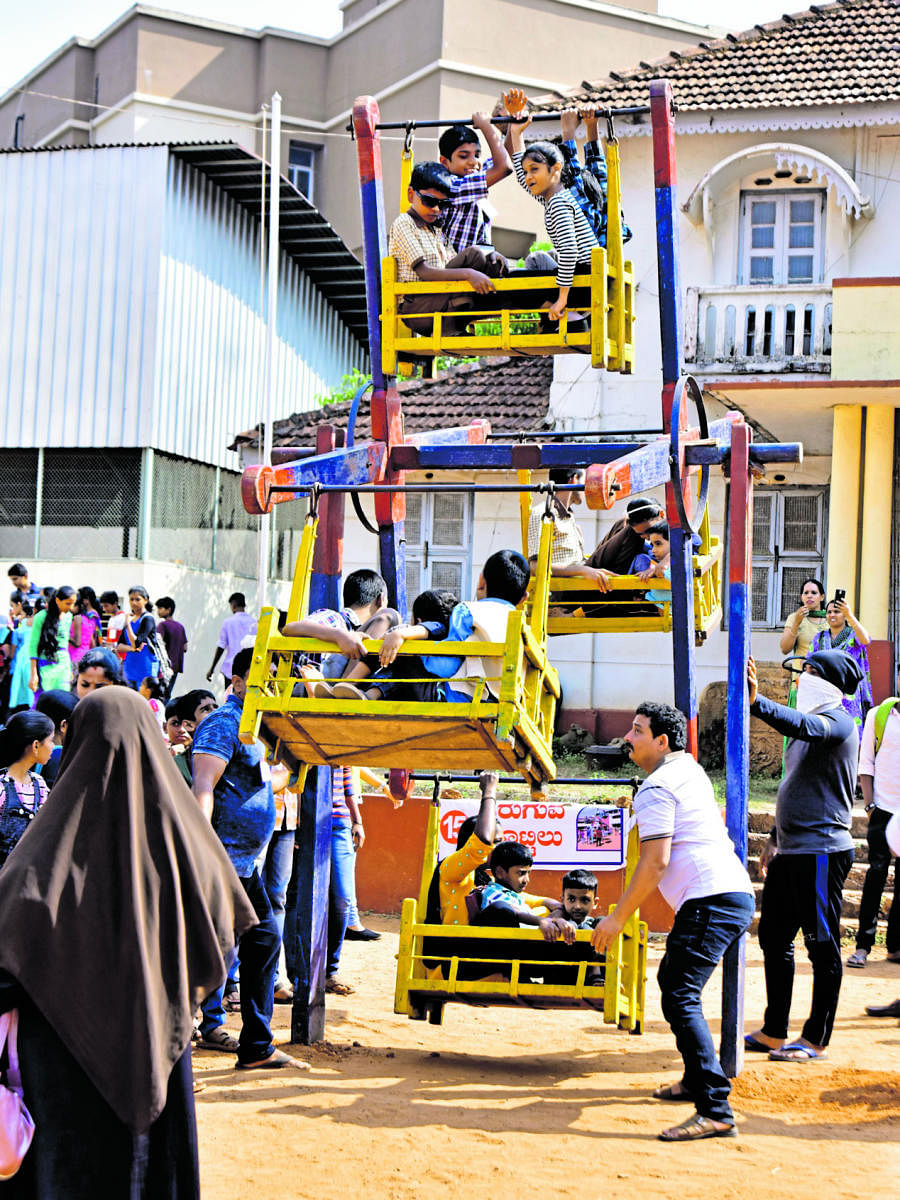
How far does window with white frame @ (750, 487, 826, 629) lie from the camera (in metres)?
18.6

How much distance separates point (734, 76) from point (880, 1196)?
51.7 ft

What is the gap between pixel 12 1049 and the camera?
3908 mm

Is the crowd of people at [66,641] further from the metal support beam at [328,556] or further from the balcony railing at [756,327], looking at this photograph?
the balcony railing at [756,327]

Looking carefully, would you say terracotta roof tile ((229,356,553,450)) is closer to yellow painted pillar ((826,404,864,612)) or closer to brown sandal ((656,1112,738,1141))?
yellow painted pillar ((826,404,864,612))

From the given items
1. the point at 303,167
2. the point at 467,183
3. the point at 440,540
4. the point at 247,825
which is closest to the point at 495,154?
the point at 467,183

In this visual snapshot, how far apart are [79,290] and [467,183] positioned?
Result: 13657 mm

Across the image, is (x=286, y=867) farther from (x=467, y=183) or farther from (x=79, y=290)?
(x=79, y=290)

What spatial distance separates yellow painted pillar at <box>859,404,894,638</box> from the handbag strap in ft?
45.0

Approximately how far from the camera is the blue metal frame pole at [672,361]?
26.0ft

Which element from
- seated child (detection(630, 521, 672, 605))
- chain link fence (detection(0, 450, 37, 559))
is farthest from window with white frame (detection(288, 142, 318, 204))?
seated child (detection(630, 521, 672, 605))

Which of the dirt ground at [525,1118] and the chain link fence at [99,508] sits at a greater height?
the chain link fence at [99,508]

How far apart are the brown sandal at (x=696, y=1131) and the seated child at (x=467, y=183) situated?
455 cm

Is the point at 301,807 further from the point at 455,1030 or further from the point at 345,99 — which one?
the point at 345,99

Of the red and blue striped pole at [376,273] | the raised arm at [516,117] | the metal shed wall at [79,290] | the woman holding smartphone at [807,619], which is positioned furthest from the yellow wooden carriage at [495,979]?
the metal shed wall at [79,290]
